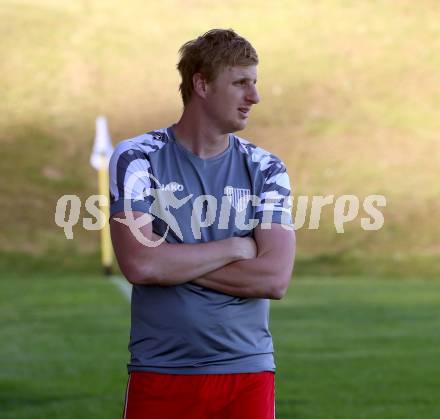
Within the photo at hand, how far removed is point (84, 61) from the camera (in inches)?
2149

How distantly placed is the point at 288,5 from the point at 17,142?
18945 mm

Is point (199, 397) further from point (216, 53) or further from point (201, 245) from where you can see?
point (216, 53)

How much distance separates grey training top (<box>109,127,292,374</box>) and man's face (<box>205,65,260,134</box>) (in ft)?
0.43

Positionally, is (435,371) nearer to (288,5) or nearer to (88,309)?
(88,309)

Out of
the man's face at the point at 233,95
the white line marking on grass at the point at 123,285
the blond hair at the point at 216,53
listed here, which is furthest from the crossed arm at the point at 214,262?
the white line marking on grass at the point at 123,285

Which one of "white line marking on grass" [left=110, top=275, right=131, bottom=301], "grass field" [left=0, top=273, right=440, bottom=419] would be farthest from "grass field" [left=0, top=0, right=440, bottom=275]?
"grass field" [left=0, top=273, right=440, bottom=419]

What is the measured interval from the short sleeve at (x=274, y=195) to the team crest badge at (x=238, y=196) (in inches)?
2.9

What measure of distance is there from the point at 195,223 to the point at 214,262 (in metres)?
0.16

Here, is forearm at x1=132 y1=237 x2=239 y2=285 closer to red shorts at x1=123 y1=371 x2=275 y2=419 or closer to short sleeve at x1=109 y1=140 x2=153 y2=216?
short sleeve at x1=109 y1=140 x2=153 y2=216

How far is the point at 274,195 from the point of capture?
4676 mm

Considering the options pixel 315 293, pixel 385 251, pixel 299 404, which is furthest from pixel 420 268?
pixel 299 404

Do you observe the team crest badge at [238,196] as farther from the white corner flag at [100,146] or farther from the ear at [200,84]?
the white corner flag at [100,146]

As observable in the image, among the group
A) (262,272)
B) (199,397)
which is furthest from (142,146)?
(199,397)

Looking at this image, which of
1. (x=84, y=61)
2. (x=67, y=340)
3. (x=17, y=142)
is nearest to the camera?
(x=67, y=340)
